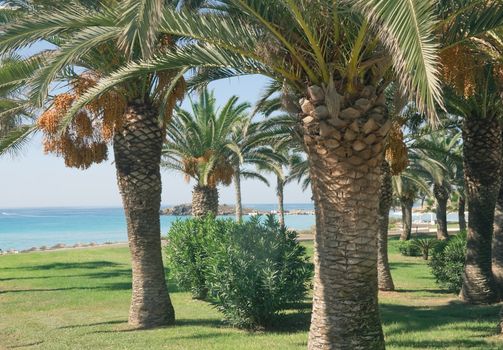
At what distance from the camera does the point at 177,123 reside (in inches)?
852

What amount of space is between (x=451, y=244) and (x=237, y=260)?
26.2ft

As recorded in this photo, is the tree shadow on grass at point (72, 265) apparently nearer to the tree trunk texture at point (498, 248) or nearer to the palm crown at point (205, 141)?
the palm crown at point (205, 141)

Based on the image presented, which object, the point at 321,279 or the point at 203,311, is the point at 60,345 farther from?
the point at 321,279

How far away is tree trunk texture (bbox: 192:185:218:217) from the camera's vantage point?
21.4 m

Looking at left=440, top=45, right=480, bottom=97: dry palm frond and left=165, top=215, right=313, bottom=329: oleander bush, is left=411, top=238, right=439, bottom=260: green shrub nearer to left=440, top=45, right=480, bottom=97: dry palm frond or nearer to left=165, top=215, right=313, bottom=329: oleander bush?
left=165, top=215, right=313, bottom=329: oleander bush

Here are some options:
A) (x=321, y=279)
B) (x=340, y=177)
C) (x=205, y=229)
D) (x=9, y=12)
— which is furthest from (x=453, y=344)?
(x=9, y=12)

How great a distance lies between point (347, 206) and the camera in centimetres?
625

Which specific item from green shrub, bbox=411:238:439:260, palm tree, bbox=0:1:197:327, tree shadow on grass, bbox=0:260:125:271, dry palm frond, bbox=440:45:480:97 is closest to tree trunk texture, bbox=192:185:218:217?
tree shadow on grass, bbox=0:260:125:271

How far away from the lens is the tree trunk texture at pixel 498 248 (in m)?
12.7

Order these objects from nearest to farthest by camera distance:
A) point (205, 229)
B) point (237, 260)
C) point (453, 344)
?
point (453, 344) → point (237, 260) → point (205, 229)

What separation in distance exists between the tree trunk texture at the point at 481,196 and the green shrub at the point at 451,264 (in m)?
1.79

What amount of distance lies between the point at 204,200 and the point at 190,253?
6.42 m

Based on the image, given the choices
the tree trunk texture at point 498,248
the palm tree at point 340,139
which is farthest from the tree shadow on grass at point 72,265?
the palm tree at point 340,139

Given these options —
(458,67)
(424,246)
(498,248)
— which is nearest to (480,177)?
(498,248)
